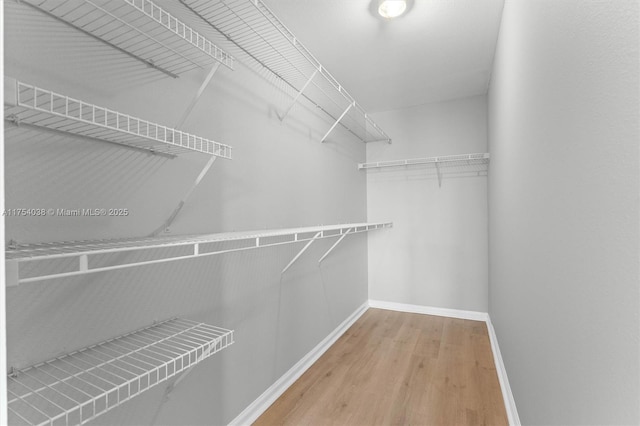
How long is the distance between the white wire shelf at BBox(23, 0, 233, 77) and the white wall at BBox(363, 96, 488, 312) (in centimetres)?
251

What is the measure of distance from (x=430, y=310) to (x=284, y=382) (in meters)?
1.91

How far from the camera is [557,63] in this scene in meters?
0.85

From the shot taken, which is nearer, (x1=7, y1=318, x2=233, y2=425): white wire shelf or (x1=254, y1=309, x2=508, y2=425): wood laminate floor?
(x1=7, y1=318, x2=233, y2=425): white wire shelf

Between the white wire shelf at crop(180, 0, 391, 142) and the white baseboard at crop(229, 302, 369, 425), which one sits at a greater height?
the white wire shelf at crop(180, 0, 391, 142)

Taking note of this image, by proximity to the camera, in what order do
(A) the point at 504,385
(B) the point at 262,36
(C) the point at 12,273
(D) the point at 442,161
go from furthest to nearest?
(D) the point at 442,161
(A) the point at 504,385
(B) the point at 262,36
(C) the point at 12,273

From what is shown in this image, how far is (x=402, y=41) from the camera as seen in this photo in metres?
1.93

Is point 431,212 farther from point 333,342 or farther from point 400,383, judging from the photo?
point 400,383

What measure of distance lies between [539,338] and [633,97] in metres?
0.92

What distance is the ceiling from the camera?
162 centimetres

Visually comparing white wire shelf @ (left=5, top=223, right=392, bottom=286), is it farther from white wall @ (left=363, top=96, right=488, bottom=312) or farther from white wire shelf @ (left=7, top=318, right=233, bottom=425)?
white wall @ (left=363, top=96, right=488, bottom=312)

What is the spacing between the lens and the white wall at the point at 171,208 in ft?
2.74

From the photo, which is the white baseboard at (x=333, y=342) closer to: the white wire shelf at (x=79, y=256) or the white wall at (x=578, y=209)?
the white wall at (x=578, y=209)

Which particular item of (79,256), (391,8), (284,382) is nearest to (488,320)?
(284,382)

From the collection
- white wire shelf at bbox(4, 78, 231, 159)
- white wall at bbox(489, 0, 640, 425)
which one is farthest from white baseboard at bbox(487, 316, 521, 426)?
white wire shelf at bbox(4, 78, 231, 159)
